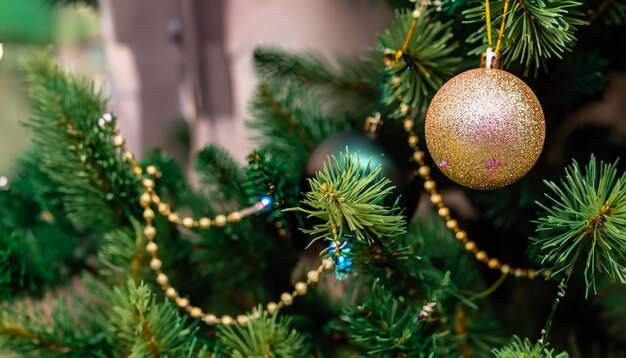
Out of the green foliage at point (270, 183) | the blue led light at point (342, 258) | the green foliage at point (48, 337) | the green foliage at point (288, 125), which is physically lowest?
the green foliage at point (48, 337)

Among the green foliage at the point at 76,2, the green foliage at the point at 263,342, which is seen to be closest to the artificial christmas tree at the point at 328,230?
the green foliage at the point at 263,342

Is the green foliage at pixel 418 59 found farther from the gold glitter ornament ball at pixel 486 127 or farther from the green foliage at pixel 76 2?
the green foliage at pixel 76 2

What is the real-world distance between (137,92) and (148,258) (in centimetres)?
35

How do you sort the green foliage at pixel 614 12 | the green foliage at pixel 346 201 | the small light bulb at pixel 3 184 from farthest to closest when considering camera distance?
the small light bulb at pixel 3 184 < the green foliage at pixel 614 12 < the green foliage at pixel 346 201

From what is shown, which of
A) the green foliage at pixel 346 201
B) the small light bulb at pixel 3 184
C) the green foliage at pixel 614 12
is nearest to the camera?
the green foliage at pixel 346 201

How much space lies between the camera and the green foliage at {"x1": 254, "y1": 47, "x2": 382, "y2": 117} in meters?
0.44

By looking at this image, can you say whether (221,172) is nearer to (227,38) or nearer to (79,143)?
(79,143)

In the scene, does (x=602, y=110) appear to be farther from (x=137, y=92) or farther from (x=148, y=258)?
(x=137, y=92)

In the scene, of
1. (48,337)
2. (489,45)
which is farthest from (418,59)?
(48,337)

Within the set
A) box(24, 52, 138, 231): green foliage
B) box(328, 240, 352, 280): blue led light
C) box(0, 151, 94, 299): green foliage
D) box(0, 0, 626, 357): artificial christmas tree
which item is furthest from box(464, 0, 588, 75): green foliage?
box(0, 151, 94, 299): green foliage

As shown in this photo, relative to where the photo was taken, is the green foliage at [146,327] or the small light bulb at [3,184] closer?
the green foliage at [146,327]

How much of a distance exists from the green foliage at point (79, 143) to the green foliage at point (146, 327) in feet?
0.27

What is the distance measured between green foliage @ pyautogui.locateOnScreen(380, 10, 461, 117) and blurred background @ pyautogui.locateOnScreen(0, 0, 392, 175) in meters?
0.12

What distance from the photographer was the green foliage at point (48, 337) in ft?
1.10
